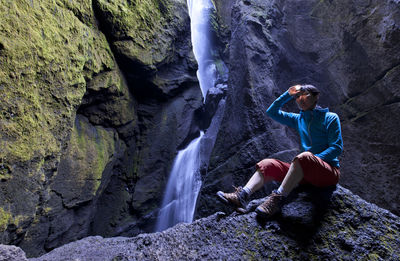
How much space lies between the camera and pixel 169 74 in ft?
32.6

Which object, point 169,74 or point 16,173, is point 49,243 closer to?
point 16,173

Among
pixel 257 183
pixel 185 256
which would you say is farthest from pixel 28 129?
pixel 257 183

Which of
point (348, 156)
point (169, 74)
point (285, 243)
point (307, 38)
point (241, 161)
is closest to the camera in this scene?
point (285, 243)

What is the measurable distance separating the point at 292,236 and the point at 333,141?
3.82 ft

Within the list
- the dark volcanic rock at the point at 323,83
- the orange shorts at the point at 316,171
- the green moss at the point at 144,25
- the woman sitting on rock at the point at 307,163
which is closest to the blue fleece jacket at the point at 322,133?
the woman sitting on rock at the point at 307,163

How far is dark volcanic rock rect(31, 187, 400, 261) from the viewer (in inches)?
78.4

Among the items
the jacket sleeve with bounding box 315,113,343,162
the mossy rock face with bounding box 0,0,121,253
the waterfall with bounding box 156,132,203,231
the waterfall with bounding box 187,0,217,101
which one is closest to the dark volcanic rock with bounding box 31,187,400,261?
the jacket sleeve with bounding box 315,113,343,162

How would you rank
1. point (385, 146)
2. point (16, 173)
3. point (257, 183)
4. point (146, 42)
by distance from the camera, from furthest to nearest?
point (146, 42), point (385, 146), point (16, 173), point (257, 183)

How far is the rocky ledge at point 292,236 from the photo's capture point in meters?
1.99

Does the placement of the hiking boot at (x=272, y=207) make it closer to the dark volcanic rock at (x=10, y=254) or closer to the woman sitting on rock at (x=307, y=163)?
the woman sitting on rock at (x=307, y=163)

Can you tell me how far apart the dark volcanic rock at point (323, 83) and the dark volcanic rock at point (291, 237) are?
3106 millimetres

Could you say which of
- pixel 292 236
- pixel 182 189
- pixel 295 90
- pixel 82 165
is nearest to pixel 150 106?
pixel 182 189

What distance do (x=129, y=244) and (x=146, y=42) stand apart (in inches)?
271

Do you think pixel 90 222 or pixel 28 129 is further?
pixel 90 222
